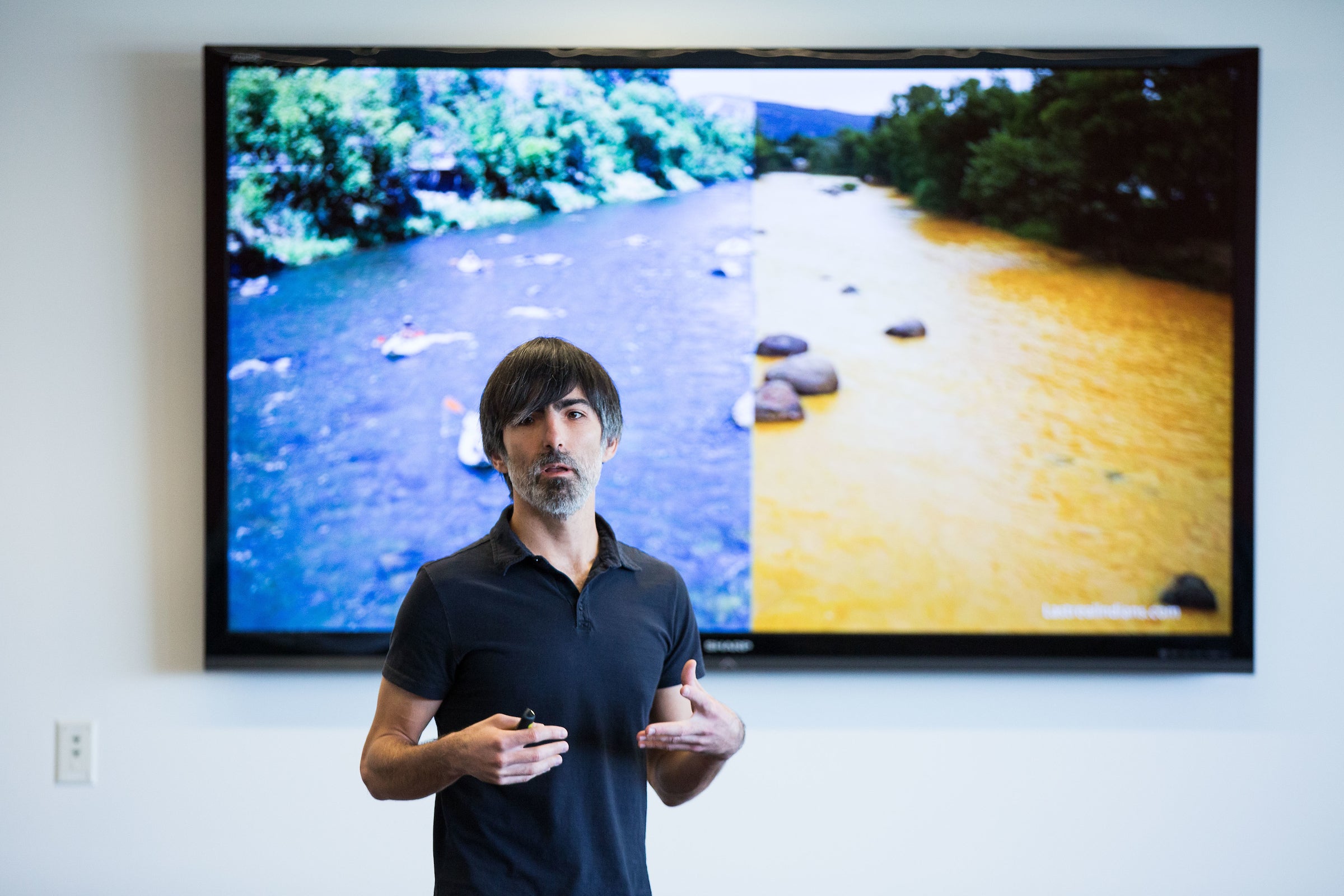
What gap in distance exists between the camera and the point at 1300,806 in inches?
80.6

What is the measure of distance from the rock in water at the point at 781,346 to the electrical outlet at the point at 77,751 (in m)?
1.54

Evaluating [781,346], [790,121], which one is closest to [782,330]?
[781,346]

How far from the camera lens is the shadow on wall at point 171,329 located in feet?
6.71

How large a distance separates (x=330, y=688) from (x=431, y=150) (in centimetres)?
109

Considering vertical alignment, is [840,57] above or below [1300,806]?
above

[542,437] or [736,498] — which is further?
[736,498]

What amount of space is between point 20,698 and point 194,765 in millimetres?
371

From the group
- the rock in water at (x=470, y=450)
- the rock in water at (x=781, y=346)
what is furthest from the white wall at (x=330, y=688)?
the rock in water at (x=781, y=346)

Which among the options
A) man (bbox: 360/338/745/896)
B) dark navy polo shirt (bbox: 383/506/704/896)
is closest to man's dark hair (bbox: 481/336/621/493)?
man (bbox: 360/338/745/896)

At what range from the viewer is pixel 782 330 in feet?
6.72

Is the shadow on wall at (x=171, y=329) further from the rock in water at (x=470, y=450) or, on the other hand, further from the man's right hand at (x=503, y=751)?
the man's right hand at (x=503, y=751)

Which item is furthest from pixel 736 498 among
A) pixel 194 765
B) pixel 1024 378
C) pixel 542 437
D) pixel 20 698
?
pixel 20 698

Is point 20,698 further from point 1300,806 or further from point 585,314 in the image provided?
point 1300,806

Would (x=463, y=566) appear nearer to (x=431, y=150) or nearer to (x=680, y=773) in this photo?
(x=680, y=773)
